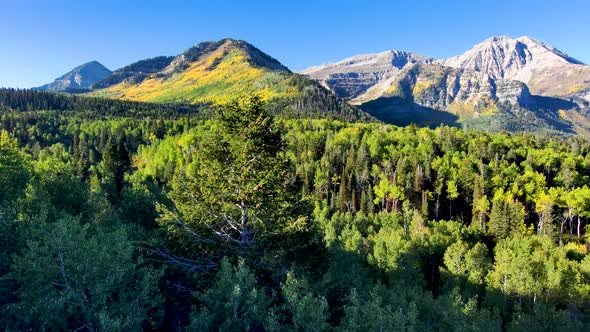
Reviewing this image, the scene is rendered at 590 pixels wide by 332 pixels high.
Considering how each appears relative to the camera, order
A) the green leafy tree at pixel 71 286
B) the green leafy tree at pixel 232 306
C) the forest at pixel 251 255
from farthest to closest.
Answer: the forest at pixel 251 255 → the green leafy tree at pixel 232 306 → the green leafy tree at pixel 71 286

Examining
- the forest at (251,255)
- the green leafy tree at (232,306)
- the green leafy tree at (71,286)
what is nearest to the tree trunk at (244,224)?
the forest at (251,255)

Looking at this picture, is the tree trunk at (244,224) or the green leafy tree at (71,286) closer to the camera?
the green leafy tree at (71,286)

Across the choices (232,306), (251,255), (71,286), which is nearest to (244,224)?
(251,255)

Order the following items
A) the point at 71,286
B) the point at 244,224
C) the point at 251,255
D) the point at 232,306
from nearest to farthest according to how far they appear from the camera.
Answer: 1. the point at 232,306
2. the point at 71,286
3. the point at 251,255
4. the point at 244,224

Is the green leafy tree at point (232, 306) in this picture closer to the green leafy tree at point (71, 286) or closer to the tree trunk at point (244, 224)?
the green leafy tree at point (71, 286)

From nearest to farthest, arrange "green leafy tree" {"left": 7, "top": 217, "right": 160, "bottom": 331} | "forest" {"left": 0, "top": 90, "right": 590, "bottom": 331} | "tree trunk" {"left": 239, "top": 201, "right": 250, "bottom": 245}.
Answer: "green leafy tree" {"left": 7, "top": 217, "right": 160, "bottom": 331}, "forest" {"left": 0, "top": 90, "right": 590, "bottom": 331}, "tree trunk" {"left": 239, "top": 201, "right": 250, "bottom": 245}

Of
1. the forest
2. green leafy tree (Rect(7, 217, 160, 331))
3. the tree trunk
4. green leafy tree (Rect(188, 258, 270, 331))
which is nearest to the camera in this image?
green leafy tree (Rect(7, 217, 160, 331))

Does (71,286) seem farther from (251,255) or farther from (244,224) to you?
(244,224)

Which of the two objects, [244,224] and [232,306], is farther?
[244,224]

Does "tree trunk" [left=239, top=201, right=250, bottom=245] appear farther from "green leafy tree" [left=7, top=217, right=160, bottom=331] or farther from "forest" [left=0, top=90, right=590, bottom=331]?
"green leafy tree" [left=7, top=217, right=160, bottom=331]

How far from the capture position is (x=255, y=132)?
21422 millimetres

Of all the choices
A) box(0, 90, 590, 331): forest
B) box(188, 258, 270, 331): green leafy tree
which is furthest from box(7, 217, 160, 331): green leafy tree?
box(188, 258, 270, 331): green leafy tree

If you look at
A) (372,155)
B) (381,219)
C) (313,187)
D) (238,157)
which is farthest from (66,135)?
(238,157)

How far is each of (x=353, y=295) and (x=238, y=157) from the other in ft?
32.1
